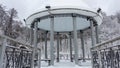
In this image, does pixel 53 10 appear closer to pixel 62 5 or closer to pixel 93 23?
pixel 62 5

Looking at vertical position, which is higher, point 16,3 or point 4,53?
point 16,3

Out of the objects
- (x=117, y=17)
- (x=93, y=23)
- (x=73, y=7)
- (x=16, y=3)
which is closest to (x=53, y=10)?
(x=73, y=7)

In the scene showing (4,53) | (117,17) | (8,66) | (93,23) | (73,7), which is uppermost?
(117,17)

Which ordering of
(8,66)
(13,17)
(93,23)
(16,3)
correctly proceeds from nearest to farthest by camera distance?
(8,66) < (93,23) < (13,17) < (16,3)

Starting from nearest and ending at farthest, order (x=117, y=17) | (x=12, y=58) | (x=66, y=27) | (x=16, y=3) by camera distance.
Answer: (x=12, y=58) < (x=66, y=27) < (x=16, y=3) < (x=117, y=17)

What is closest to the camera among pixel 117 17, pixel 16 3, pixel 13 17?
pixel 13 17

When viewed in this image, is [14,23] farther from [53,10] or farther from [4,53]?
[4,53]

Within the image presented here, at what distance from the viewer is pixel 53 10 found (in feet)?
24.4

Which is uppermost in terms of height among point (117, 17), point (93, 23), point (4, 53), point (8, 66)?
point (117, 17)

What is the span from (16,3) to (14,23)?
5.84 metres

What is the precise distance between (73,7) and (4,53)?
5.66 meters

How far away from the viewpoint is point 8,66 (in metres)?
2.33

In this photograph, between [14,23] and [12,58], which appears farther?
[14,23]

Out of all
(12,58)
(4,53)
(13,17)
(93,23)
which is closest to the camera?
(4,53)
